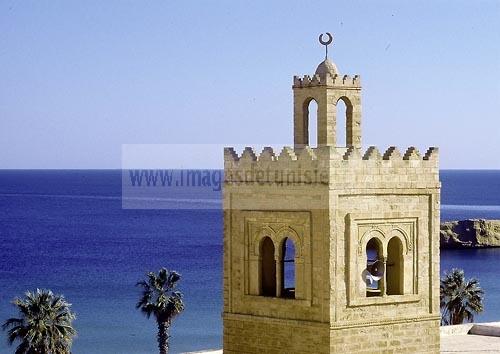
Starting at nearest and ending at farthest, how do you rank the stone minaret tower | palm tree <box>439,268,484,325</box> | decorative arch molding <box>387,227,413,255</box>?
the stone minaret tower, decorative arch molding <box>387,227,413,255</box>, palm tree <box>439,268,484,325</box>

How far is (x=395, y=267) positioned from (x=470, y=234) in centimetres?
9460

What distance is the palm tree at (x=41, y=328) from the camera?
106 feet

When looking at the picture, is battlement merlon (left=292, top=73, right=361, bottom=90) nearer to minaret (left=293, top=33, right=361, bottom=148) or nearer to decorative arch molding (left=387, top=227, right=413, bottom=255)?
minaret (left=293, top=33, right=361, bottom=148)

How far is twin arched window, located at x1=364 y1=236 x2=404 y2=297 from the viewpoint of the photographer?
17.4 m

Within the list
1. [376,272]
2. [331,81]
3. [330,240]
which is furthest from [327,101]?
[376,272]

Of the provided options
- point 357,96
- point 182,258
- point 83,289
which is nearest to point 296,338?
point 357,96

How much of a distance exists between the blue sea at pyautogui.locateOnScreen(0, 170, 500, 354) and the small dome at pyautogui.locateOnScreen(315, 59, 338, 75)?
41140mm

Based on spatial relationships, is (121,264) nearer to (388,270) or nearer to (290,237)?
(388,270)

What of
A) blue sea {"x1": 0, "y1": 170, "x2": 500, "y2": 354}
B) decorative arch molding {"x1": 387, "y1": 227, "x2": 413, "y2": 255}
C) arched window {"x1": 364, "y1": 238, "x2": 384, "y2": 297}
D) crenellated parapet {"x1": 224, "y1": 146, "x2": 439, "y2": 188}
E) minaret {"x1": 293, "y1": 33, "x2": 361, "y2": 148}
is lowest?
blue sea {"x1": 0, "y1": 170, "x2": 500, "y2": 354}

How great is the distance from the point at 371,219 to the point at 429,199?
1.32m

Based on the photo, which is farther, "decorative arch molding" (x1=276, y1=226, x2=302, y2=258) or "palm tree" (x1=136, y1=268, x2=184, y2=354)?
"palm tree" (x1=136, y1=268, x2=184, y2=354)

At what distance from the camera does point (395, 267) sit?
703 inches

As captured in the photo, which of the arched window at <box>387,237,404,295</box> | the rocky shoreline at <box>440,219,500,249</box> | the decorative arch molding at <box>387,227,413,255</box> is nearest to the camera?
the decorative arch molding at <box>387,227,413,255</box>

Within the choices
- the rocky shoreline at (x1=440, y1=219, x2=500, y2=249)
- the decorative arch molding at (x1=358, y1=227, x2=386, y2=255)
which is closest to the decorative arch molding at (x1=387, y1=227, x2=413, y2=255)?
the decorative arch molding at (x1=358, y1=227, x2=386, y2=255)
